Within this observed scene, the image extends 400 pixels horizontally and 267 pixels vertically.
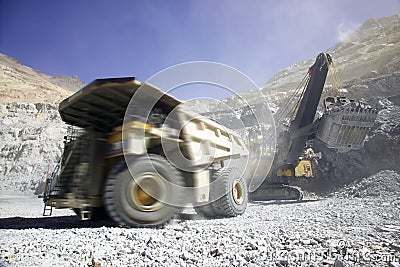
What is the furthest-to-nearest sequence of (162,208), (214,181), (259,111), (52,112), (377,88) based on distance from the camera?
(259,111), (52,112), (377,88), (214,181), (162,208)

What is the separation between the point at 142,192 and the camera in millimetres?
3836

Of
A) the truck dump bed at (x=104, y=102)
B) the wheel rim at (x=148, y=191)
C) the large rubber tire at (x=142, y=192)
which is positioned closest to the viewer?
the large rubber tire at (x=142, y=192)

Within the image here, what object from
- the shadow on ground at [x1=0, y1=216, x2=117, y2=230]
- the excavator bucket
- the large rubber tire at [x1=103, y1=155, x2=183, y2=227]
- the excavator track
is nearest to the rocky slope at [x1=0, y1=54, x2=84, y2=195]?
the excavator track

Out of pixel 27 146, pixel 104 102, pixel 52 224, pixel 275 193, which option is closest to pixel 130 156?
pixel 104 102

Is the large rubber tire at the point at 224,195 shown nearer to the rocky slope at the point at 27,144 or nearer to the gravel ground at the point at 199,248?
the gravel ground at the point at 199,248

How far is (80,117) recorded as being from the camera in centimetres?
472

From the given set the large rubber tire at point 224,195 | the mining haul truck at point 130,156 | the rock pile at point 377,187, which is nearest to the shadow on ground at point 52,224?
the mining haul truck at point 130,156

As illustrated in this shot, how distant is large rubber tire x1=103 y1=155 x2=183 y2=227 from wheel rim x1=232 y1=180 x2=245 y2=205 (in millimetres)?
2217

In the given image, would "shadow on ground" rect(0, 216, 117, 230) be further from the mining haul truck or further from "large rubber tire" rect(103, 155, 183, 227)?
"large rubber tire" rect(103, 155, 183, 227)

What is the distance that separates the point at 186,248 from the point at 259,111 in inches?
1119

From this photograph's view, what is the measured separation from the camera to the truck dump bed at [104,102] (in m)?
3.88

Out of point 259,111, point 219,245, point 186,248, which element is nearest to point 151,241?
point 186,248

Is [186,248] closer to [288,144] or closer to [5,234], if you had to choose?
[5,234]

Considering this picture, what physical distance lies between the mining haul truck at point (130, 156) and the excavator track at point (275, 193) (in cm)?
753
